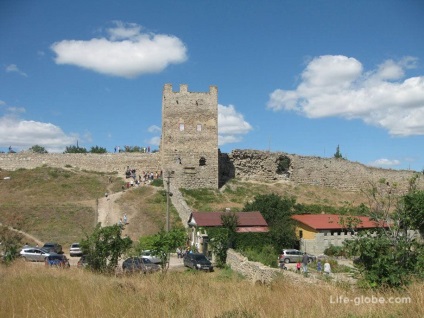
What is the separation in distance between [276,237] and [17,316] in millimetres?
23258

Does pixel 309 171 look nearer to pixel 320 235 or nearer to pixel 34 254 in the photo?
pixel 320 235

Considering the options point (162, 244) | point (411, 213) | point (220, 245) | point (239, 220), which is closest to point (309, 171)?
point (239, 220)

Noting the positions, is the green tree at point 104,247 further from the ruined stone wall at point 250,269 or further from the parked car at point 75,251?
the parked car at point 75,251

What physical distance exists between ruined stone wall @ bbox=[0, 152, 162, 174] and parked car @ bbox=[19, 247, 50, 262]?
23.3m

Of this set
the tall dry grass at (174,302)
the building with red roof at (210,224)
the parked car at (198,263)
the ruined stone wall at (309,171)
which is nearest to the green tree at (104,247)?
the parked car at (198,263)

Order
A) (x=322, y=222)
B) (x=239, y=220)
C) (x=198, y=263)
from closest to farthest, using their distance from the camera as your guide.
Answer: (x=198, y=263), (x=239, y=220), (x=322, y=222)

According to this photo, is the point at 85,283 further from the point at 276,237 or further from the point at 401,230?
the point at 276,237

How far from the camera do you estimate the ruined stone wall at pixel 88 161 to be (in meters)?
47.4

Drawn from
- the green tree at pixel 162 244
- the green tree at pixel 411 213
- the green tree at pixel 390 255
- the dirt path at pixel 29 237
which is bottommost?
the dirt path at pixel 29 237

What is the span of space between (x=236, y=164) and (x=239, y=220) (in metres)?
20.7

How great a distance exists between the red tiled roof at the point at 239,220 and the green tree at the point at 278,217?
1074 mm

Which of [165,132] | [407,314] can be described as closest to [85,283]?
[407,314]

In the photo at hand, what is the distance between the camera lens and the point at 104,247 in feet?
51.2

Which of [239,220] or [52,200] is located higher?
[52,200]
